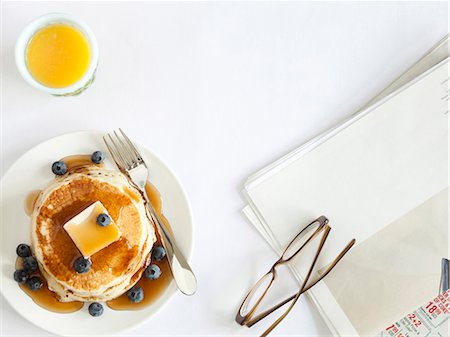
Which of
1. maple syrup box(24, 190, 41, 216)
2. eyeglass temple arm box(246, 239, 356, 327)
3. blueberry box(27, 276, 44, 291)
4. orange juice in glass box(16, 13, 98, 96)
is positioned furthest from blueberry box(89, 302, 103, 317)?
orange juice in glass box(16, 13, 98, 96)

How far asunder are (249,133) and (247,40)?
242 millimetres

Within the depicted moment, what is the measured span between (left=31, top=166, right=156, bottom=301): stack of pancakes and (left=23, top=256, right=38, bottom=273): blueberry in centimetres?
3

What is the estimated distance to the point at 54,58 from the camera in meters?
1.35

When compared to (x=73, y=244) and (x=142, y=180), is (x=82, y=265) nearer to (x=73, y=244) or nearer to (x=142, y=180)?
(x=73, y=244)

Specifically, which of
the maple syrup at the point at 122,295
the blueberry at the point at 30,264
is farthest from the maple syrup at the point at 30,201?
the blueberry at the point at 30,264

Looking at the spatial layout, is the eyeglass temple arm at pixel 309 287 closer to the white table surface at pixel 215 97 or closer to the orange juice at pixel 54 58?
the white table surface at pixel 215 97

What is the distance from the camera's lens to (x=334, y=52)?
58.9 inches

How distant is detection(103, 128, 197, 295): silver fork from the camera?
1345 mm

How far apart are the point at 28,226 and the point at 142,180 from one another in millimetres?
289

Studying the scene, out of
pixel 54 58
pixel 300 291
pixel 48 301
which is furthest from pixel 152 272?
pixel 54 58

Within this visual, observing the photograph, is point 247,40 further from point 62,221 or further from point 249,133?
point 62,221

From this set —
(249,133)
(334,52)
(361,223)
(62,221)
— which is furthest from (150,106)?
(361,223)

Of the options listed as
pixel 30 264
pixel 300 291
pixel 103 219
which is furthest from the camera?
pixel 300 291

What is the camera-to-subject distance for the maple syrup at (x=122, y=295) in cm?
134
